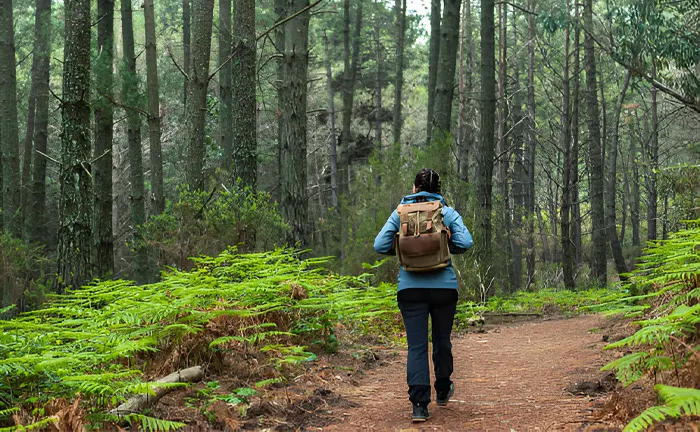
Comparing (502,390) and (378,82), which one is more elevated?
(378,82)

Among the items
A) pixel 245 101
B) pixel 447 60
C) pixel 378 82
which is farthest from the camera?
pixel 378 82

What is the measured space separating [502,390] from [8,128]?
1496 centimetres

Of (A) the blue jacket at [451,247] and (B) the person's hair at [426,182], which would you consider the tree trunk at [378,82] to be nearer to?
(B) the person's hair at [426,182]

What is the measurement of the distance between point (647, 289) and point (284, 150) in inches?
261

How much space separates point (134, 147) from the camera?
1633 centimetres

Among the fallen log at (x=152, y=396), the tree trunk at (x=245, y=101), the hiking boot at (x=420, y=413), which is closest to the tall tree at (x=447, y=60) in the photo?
the tree trunk at (x=245, y=101)

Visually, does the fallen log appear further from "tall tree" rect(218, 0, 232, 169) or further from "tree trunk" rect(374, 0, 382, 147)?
"tree trunk" rect(374, 0, 382, 147)

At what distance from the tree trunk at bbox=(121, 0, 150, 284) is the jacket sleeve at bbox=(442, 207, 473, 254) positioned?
30.8 ft

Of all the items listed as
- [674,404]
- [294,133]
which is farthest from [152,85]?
[674,404]

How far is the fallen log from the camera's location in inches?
153

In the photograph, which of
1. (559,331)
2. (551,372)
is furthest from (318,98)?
(551,372)

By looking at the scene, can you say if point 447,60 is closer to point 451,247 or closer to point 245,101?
point 245,101

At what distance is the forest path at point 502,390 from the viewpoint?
180 inches

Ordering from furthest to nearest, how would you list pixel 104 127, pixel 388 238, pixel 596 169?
pixel 596 169 → pixel 104 127 → pixel 388 238
